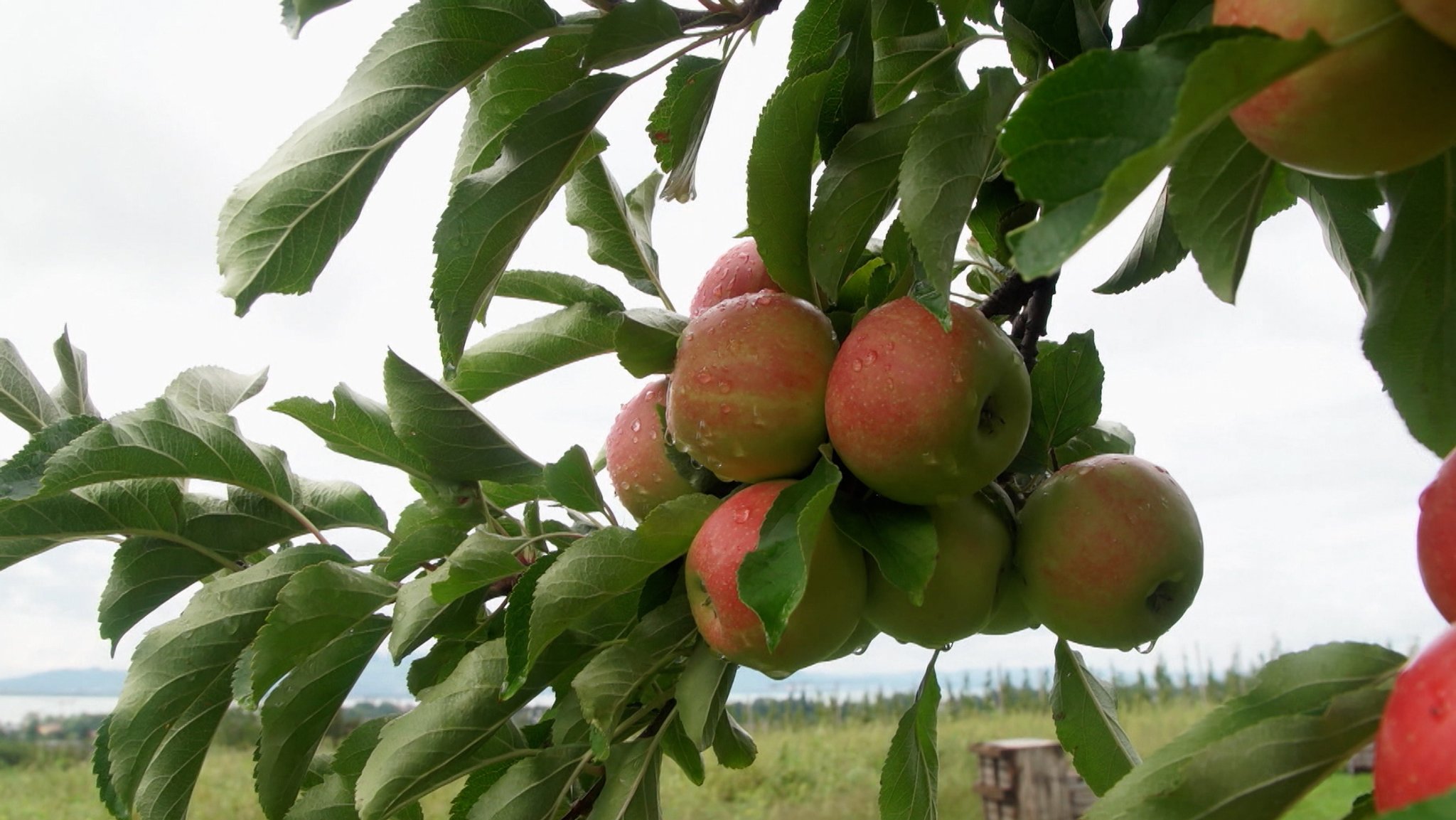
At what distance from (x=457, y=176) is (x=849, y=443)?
32cm

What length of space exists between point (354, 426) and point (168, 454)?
0.13 meters

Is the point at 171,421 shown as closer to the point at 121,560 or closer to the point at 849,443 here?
the point at 121,560

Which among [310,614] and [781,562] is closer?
[781,562]

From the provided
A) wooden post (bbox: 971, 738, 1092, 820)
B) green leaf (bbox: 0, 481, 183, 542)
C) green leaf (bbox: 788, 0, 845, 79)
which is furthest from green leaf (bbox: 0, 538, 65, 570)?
wooden post (bbox: 971, 738, 1092, 820)

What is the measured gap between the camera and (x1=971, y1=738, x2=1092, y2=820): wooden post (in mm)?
3725

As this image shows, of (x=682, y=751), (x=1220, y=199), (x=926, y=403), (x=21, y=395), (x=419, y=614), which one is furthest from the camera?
→ (x=21, y=395)

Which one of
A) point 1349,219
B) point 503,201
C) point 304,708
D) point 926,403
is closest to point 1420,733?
point 926,403

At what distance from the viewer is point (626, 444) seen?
2.02ft

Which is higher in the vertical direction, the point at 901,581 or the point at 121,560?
the point at 901,581

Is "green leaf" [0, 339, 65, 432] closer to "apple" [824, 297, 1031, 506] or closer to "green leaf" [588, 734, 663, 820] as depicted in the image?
"green leaf" [588, 734, 663, 820]

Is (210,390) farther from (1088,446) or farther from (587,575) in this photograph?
(1088,446)

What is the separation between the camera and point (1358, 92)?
9.6 inches

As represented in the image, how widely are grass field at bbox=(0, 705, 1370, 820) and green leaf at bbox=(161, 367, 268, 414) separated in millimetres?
3070

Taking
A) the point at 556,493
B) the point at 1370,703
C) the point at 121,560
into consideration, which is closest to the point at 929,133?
the point at 1370,703
